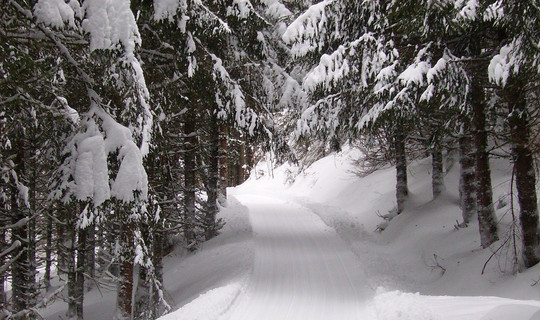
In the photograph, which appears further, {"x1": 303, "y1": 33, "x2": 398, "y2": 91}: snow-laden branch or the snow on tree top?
{"x1": 303, "y1": 33, "x2": 398, "y2": 91}: snow-laden branch

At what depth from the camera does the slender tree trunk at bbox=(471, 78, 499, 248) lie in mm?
8398

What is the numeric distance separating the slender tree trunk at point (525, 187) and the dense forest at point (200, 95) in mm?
24

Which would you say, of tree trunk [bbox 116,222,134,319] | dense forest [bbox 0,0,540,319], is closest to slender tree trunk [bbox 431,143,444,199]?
dense forest [bbox 0,0,540,319]

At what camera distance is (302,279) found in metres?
9.18

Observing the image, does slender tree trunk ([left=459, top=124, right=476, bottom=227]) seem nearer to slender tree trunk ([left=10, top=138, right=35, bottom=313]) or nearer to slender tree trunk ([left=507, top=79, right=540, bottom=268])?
slender tree trunk ([left=507, top=79, right=540, bottom=268])

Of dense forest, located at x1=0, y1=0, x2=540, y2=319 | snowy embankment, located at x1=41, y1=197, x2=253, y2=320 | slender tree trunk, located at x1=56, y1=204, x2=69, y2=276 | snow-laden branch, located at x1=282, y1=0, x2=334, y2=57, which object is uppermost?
snow-laden branch, located at x1=282, y1=0, x2=334, y2=57

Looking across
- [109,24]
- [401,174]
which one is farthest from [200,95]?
[401,174]

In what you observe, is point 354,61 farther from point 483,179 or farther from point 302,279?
point 302,279

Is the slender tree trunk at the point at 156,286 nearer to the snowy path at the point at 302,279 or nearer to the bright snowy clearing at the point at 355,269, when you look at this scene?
the bright snowy clearing at the point at 355,269

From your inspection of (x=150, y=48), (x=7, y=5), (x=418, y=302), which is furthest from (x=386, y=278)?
(x=7, y=5)

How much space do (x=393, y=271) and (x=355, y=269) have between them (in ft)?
2.91

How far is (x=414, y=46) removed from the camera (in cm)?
930

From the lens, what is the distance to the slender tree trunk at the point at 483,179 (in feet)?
27.6

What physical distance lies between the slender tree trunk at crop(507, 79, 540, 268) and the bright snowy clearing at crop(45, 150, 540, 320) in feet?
1.17
